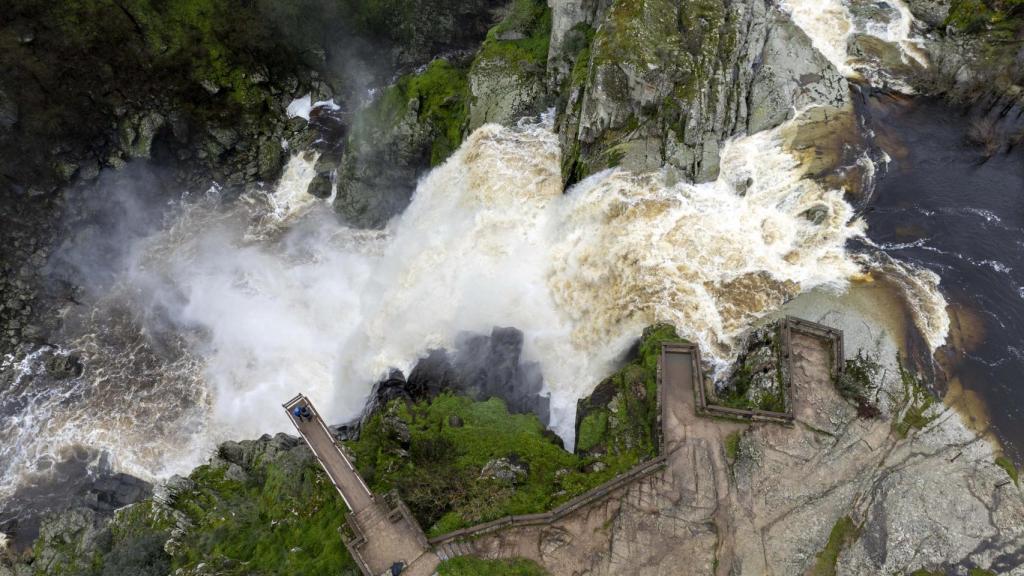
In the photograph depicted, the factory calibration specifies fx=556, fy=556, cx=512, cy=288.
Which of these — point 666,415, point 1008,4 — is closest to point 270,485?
point 666,415

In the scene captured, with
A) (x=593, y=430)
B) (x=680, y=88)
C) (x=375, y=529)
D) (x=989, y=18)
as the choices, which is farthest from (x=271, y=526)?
(x=989, y=18)

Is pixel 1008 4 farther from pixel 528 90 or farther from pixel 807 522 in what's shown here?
pixel 807 522

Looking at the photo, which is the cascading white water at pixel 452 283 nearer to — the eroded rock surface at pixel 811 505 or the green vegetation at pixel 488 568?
the eroded rock surface at pixel 811 505

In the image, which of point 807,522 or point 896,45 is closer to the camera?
point 807,522

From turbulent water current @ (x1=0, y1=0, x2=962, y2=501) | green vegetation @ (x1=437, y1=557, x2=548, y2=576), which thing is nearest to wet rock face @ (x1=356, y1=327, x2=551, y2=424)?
turbulent water current @ (x1=0, y1=0, x2=962, y2=501)

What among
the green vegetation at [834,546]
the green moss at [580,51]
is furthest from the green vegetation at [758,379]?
the green moss at [580,51]

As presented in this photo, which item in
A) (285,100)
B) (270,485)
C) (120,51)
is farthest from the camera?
(285,100)

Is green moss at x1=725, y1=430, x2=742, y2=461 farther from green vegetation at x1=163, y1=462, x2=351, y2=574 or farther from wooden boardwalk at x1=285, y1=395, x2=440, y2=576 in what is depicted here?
green vegetation at x1=163, y1=462, x2=351, y2=574
